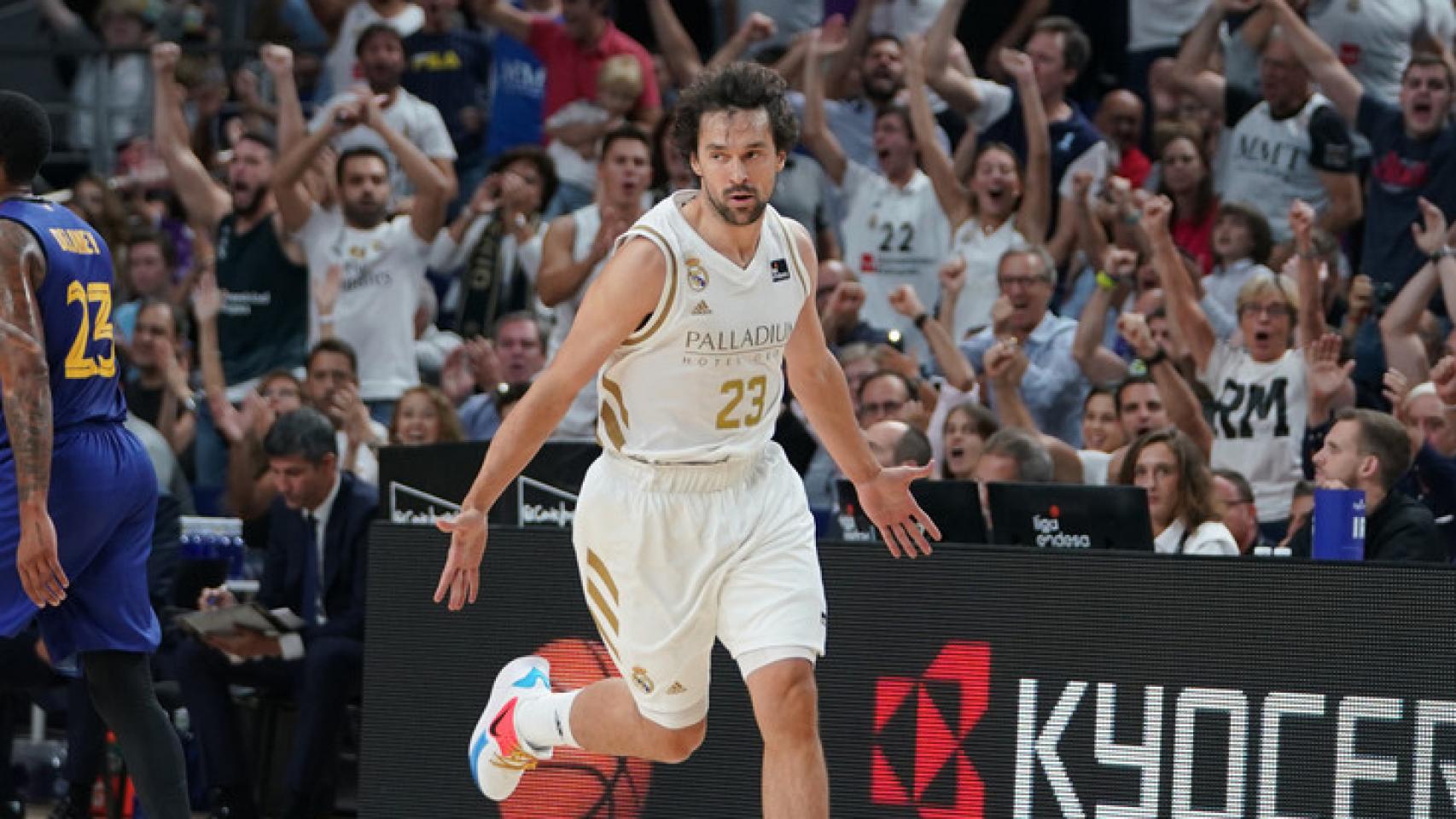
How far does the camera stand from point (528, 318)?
11656mm

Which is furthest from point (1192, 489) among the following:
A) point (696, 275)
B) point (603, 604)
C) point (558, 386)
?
point (558, 386)

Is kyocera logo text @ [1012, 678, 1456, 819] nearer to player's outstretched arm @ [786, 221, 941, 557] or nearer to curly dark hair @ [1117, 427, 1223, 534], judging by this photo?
player's outstretched arm @ [786, 221, 941, 557]

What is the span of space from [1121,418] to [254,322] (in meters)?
5.40

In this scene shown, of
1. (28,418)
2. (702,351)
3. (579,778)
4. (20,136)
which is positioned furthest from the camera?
(579,778)

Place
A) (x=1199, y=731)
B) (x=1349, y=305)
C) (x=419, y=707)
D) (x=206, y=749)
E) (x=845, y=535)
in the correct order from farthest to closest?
(x=1349, y=305) → (x=206, y=749) → (x=845, y=535) → (x=419, y=707) → (x=1199, y=731)

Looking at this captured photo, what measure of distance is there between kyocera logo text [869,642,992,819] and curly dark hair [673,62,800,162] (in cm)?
203

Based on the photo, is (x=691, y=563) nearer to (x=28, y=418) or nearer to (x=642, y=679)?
(x=642, y=679)

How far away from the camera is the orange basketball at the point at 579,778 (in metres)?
7.50

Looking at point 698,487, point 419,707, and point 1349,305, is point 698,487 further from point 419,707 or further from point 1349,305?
point 1349,305

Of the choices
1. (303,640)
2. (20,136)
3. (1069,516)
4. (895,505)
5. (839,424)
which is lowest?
(303,640)

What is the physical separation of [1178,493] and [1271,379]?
6.33ft

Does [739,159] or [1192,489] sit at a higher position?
[739,159]

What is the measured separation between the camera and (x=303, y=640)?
9219 millimetres

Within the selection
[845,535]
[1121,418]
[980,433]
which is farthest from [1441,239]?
[845,535]
